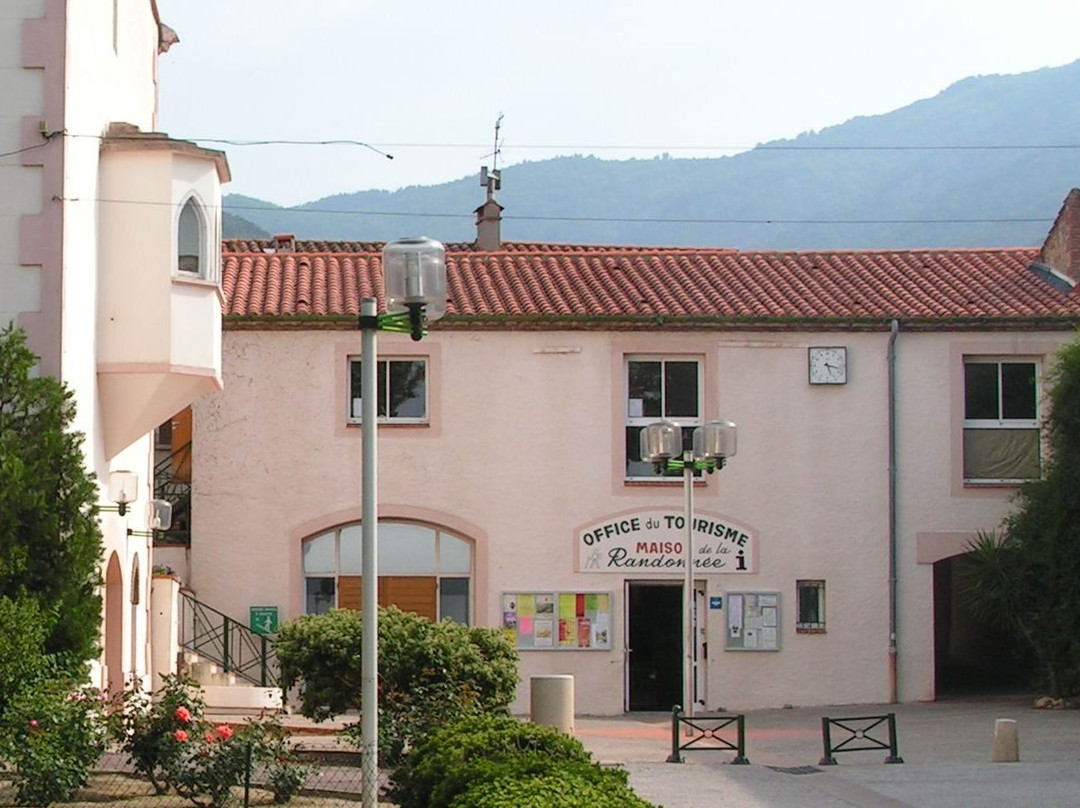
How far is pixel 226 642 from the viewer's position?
29234 mm

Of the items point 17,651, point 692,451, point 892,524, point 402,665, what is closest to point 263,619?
point 692,451

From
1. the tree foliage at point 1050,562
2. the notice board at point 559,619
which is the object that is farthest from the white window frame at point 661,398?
the tree foliage at point 1050,562

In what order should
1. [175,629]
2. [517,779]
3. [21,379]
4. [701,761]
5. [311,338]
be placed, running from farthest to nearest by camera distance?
1. [311,338]
2. [175,629]
3. [701,761]
4. [21,379]
5. [517,779]

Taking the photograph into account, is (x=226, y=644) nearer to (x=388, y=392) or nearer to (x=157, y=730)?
(x=388, y=392)

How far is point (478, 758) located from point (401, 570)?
59.0 ft

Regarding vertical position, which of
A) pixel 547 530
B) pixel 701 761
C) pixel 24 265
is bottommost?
pixel 701 761

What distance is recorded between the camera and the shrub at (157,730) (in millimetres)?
14617

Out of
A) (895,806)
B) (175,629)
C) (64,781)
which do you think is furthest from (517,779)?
(175,629)

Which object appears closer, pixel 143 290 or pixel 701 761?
pixel 143 290

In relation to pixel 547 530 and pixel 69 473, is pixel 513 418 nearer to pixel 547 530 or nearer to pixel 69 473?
pixel 547 530

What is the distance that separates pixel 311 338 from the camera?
29734 millimetres

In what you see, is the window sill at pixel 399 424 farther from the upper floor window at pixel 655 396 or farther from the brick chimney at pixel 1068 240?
the brick chimney at pixel 1068 240

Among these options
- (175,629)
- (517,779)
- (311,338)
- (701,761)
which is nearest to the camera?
(517,779)

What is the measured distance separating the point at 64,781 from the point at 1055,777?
9906 mm
